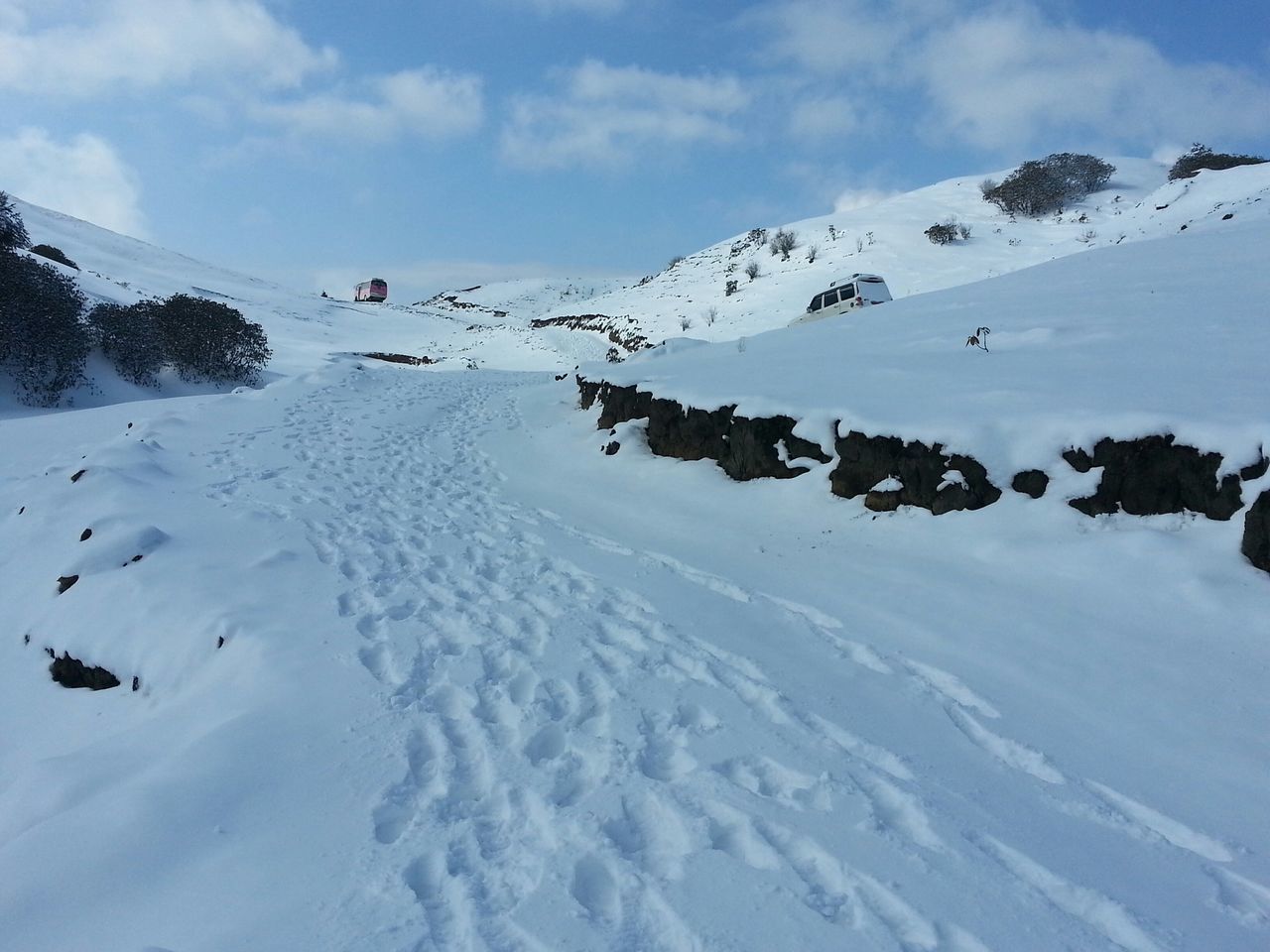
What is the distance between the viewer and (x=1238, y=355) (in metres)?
5.51

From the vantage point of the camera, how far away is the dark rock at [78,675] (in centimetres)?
453

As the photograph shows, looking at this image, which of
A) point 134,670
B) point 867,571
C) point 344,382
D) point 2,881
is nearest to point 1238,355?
point 867,571

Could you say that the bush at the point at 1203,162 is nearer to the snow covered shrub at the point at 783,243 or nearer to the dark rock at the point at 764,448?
the snow covered shrub at the point at 783,243

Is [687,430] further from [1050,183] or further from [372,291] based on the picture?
[372,291]

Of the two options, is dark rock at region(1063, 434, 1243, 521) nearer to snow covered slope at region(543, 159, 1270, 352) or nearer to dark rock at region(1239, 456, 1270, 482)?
dark rock at region(1239, 456, 1270, 482)

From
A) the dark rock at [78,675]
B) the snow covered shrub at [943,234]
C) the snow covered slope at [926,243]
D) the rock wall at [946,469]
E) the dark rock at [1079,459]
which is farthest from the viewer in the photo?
the snow covered shrub at [943,234]

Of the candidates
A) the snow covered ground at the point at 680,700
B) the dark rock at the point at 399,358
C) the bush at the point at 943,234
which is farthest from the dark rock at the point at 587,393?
the bush at the point at 943,234

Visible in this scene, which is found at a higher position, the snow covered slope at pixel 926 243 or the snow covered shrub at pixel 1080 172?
the snow covered shrub at pixel 1080 172

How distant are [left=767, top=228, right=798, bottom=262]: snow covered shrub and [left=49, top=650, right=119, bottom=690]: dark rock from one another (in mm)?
36784

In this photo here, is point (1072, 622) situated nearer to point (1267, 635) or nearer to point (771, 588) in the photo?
point (1267, 635)

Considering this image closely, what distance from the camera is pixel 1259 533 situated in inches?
159

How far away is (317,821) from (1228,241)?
13.6 meters

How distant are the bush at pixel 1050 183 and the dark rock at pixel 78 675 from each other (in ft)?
126

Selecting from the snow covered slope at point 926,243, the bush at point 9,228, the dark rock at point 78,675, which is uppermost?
the snow covered slope at point 926,243
